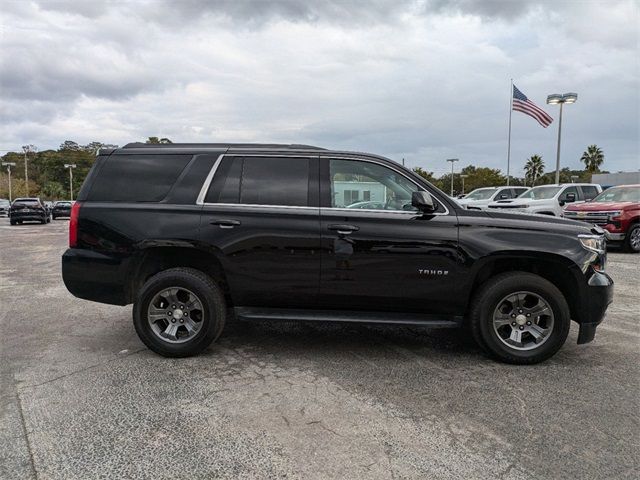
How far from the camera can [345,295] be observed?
4.18 metres

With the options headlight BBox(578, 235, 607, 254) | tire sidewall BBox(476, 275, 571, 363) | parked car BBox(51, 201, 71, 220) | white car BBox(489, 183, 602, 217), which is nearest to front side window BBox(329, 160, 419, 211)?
tire sidewall BBox(476, 275, 571, 363)

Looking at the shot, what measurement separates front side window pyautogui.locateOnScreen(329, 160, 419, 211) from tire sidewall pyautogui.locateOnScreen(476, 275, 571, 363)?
1.05 metres

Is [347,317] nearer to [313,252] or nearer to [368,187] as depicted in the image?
[313,252]

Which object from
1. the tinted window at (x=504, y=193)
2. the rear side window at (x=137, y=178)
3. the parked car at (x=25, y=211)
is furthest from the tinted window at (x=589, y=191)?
the parked car at (x=25, y=211)

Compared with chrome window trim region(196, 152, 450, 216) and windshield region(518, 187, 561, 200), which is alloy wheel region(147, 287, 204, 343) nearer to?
chrome window trim region(196, 152, 450, 216)

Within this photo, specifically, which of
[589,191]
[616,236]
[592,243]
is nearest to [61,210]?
[589,191]

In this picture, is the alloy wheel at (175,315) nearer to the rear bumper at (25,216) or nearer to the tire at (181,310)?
the tire at (181,310)

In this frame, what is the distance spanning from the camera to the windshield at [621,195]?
1255 cm

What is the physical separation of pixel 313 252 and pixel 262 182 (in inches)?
32.6

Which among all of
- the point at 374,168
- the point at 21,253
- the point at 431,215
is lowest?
the point at 21,253

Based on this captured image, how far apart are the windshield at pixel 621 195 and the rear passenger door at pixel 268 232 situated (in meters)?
11.7

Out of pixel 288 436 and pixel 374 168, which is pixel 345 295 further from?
pixel 288 436

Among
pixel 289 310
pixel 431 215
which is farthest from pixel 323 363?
pixel 431 215

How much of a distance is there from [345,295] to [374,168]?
1212 mm
